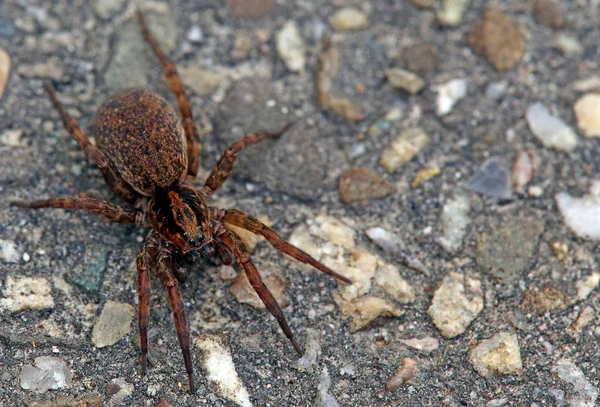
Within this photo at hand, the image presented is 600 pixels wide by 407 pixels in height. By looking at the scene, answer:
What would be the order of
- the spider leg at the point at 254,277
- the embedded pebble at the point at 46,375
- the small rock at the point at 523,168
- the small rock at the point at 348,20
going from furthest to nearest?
the small rock at the point at 348,20
the small rock at the point at 523,168
the spider leg at the point at 254,277
the embedded pebble at the point at 46,375

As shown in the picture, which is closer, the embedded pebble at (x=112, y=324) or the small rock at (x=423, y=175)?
the embedded pebble at (x=112, y=324)

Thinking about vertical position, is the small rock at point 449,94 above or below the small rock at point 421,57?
below

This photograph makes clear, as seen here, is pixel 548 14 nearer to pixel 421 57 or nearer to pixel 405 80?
pixel 421 57

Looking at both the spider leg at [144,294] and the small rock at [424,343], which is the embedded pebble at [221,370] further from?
the small rock at [424,343]

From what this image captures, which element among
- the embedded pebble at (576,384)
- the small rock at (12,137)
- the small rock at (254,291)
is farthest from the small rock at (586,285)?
the small rock at (12,137)

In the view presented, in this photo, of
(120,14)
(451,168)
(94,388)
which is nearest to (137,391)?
(94,388)

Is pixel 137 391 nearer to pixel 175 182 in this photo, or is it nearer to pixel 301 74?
pixel 175 182
